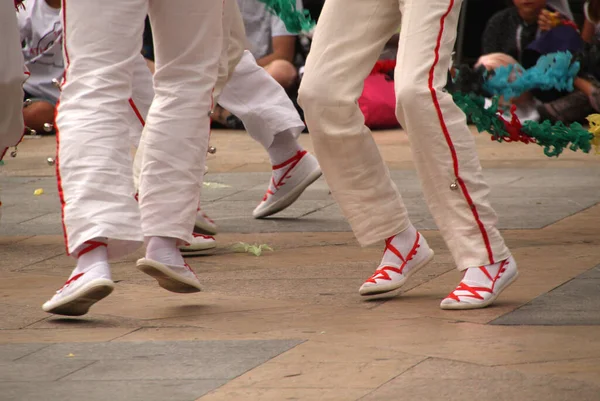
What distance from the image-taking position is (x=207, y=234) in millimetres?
5371

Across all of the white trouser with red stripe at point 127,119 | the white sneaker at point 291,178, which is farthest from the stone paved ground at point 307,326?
the white trouser with red stripe at point 127,119

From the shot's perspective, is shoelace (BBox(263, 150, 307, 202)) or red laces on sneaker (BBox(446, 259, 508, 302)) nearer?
red laces on sneaker (BBox(446, 259, 508, 302))

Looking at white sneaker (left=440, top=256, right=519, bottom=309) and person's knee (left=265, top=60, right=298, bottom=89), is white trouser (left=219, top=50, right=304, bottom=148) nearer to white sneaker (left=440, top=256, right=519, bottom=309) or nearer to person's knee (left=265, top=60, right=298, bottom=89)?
white sneaker (left=440, top=256, right=519, bottom=309)

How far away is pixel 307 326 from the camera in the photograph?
144 inches

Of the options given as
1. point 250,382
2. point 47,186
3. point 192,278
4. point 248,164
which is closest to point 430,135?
point 192,278

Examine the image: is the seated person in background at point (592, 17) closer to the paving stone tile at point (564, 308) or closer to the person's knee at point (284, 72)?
the person's knee at point (284, 72)

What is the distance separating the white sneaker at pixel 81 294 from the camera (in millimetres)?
3609

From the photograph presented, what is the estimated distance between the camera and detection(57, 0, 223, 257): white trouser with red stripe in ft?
12.0

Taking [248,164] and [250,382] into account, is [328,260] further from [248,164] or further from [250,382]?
[248,164]

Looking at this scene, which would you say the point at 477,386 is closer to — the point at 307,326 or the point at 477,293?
the point at 307,326

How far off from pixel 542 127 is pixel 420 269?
3.09 feet

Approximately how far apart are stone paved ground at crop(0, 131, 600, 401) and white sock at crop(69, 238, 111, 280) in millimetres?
182

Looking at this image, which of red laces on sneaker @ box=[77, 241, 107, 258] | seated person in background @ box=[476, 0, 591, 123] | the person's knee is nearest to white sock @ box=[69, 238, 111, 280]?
red laces on sneaker @ box=[77, 241, 107, 258]

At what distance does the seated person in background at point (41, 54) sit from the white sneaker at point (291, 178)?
3.30 metres
